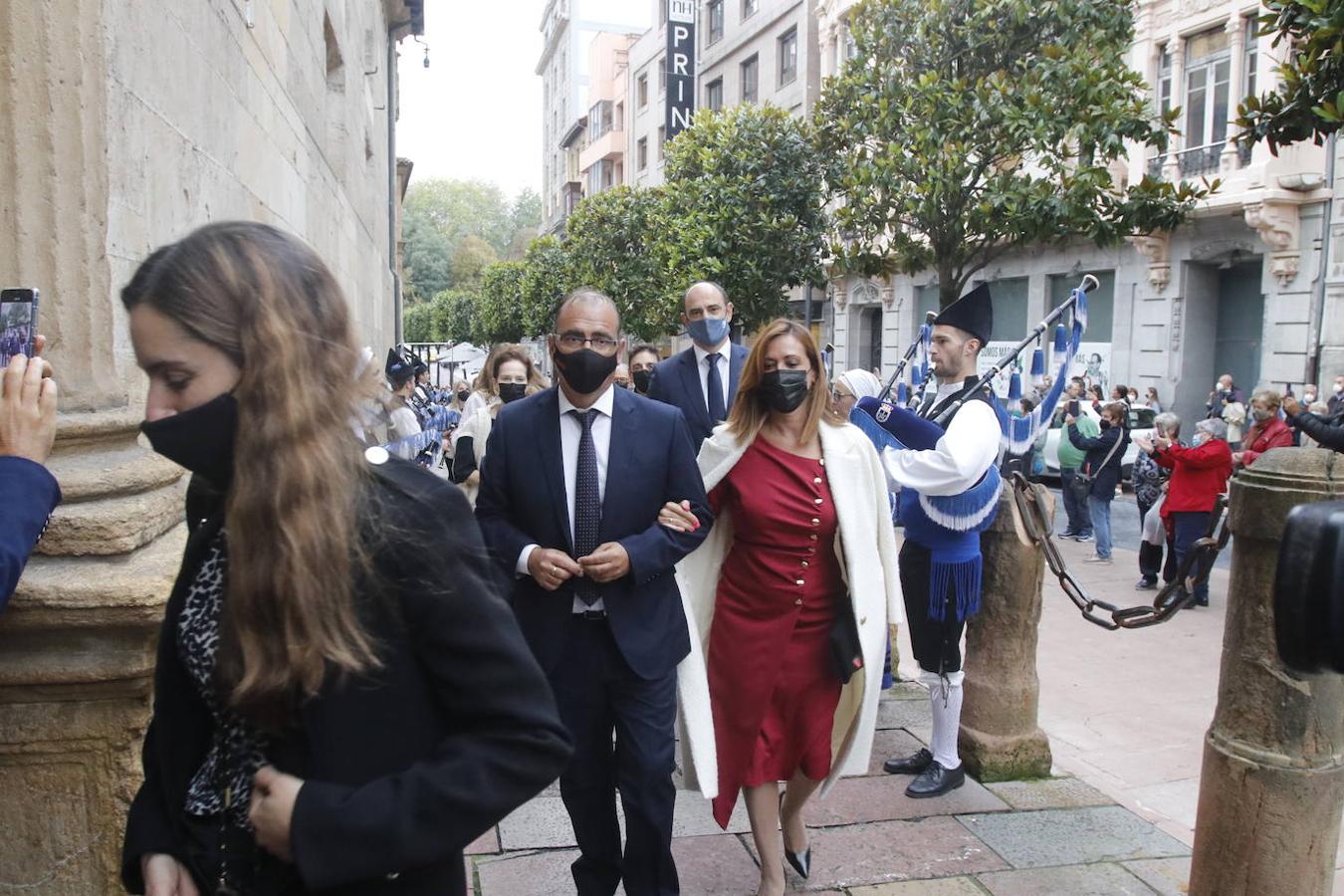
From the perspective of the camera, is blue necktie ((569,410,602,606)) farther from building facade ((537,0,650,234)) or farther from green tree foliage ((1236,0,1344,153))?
building facade ((537,0,650,234))

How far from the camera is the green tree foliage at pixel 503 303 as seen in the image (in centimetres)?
4169

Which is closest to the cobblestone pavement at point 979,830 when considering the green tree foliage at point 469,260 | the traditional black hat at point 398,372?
the traditional black hat at point 398,372

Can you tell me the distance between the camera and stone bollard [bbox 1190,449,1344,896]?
3.20 m

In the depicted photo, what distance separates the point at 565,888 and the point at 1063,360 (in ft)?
11.9

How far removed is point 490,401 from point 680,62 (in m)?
37.2

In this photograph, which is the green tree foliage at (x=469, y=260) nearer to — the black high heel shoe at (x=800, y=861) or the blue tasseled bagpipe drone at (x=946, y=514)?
the blue tasseled bagpipe drone at (x=946, y=514)

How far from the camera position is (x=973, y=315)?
4.53 meters

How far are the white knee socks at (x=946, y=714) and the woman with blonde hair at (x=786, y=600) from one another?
82cm

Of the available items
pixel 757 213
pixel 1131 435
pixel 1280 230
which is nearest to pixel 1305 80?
pixel 1131 435

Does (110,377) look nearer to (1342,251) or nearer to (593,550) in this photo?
(593,550)

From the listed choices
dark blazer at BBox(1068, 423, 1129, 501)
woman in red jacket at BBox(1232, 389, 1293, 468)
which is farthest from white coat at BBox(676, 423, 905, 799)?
dark blazer at BBox(1068, 423, 1129, 501)

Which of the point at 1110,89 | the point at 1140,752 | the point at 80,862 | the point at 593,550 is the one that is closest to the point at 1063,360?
the point at 1140,752

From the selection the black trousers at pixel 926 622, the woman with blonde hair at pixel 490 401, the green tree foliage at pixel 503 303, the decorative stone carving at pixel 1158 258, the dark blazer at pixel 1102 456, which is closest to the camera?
the black trousers at pixel 926 622

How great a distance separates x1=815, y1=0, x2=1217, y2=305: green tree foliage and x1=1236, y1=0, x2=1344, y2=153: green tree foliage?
5287 mm
